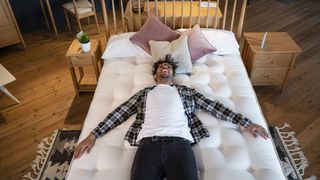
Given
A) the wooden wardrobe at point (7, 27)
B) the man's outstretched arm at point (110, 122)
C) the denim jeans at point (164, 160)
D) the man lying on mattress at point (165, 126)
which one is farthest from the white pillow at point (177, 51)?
the wooden wardrobe at point (7, 27)

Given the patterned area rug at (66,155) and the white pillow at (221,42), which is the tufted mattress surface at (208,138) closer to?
the white pillow at (221,42)

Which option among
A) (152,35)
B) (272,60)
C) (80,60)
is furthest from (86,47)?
(272,60)

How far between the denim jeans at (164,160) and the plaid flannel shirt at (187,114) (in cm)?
14

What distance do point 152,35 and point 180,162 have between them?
1.36m

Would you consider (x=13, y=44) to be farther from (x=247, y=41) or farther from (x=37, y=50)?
(x=247, y=41)

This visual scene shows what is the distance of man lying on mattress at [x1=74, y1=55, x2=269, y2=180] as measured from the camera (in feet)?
4.70

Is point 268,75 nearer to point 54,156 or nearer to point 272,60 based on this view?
point 272,60

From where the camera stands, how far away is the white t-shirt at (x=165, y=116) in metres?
1.59

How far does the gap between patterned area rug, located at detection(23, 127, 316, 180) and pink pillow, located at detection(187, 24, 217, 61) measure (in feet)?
2.98

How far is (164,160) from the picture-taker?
147 cm

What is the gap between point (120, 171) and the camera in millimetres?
1474

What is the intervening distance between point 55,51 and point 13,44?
1.87 feet

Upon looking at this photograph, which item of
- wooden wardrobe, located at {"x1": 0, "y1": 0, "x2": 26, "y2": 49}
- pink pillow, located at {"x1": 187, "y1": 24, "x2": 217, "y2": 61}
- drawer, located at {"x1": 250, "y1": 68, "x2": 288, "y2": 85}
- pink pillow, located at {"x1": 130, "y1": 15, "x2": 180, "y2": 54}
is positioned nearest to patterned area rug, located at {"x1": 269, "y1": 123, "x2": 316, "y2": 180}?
drawer, located at {"x1": 250, "y1": 68, "x2": 288, "y2": 85}

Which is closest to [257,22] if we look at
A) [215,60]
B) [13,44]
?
[215,60]
